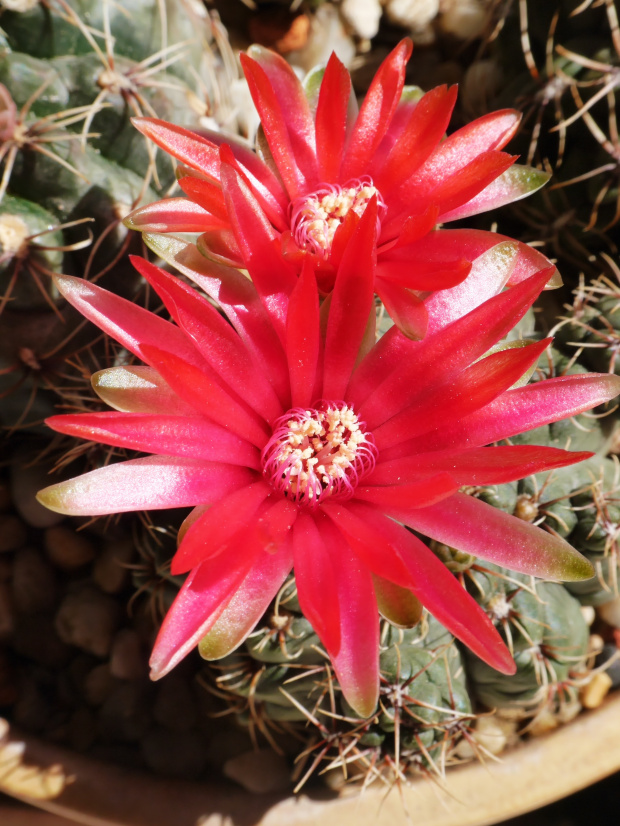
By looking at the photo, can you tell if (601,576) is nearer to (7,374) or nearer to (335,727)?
(335,727)

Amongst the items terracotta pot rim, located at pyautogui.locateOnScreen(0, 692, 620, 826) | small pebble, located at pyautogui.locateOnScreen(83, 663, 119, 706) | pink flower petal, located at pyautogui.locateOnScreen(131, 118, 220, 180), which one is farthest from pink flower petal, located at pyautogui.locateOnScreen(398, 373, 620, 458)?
small pebble, located at pyautogui.locateOnScreen(83, 663, 119, 706)

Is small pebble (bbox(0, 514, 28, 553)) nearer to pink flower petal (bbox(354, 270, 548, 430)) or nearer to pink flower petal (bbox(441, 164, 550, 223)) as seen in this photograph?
pink flower petal (bbox(354, 270, 548, 430))

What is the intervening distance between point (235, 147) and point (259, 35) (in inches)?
22.3

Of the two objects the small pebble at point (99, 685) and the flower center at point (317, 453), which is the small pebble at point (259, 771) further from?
the flower center at point (317, 453)

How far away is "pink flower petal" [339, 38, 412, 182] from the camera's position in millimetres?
624

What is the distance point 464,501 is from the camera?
569 mm

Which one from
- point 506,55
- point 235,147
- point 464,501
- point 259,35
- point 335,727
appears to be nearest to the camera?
point 464,501

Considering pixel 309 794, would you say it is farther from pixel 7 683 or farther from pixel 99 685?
pixel 7 683

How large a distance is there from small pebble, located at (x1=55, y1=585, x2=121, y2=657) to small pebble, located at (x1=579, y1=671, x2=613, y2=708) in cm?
67

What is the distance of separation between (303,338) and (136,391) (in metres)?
0.14

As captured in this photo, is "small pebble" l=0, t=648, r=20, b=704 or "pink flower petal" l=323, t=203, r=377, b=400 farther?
"small pebble" l=0, t=648, r=20, b=704

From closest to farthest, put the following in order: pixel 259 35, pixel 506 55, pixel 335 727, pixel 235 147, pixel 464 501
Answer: pixel 464 501 → pixel 235 147 → pixel 335 727 → pixel 506 55 → pixel 259 35

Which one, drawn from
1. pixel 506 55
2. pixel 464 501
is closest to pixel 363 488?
pixel 464 501

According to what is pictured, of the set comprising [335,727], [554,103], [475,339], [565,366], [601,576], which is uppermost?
[554,103]
